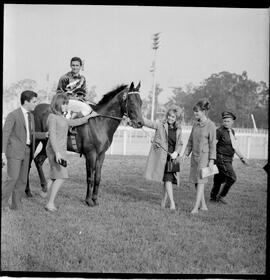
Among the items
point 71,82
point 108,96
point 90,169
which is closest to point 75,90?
point 71,82

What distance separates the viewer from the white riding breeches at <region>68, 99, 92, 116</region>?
18.8 ft

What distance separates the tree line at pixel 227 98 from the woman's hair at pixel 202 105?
55 millimetres

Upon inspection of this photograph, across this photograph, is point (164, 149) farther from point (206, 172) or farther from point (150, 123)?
point (206, 172)

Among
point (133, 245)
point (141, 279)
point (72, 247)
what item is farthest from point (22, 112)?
point (141, 279)

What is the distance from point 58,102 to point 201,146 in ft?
6.57

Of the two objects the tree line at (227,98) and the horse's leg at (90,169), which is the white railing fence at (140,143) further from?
the horse's leg at (90,169)

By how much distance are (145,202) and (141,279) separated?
1.83 meters

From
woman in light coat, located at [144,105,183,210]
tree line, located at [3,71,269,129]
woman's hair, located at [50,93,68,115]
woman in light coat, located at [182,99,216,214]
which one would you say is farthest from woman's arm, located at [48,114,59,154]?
woman in light coat, located at [182,99,216,214]

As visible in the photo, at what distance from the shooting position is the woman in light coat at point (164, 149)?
18.3 ft

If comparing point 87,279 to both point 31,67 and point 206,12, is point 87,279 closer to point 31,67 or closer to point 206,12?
point 31,67

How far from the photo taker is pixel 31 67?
4.60 metres

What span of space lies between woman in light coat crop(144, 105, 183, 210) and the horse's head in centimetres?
28

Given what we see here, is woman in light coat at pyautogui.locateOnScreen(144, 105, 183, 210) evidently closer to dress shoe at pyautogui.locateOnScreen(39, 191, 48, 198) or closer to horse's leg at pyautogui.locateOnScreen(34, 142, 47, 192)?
dress shoe at pyautogui.locateOnScreen(39, 191, 48, 198)

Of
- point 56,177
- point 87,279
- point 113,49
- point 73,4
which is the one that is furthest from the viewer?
point 56,177
